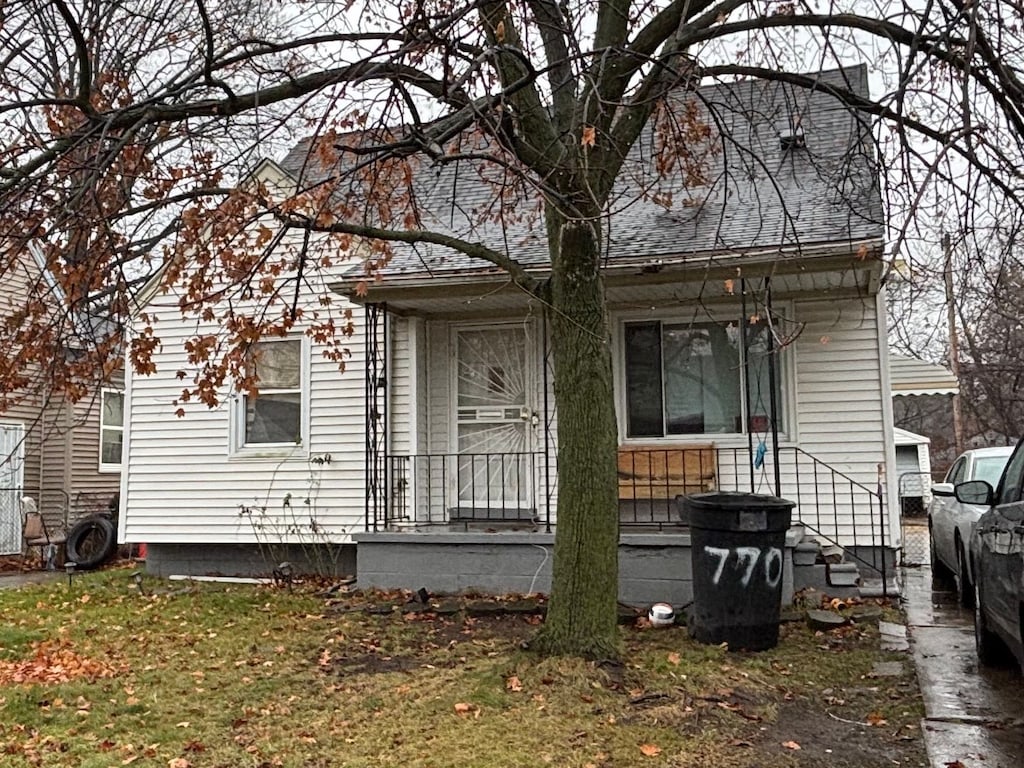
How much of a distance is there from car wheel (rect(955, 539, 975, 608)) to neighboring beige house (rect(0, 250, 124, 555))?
478 inches

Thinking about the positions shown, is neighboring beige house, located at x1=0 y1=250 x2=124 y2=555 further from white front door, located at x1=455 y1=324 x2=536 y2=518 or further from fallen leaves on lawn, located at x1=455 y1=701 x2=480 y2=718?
fallen leaves on lawn, located at x1=455 y1=701 x2=480 y2=718

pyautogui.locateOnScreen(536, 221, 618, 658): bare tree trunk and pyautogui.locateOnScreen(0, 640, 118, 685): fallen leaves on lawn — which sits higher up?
pyautogui.locateOnScreen(536, 221, 618, 658): bare tree trunk

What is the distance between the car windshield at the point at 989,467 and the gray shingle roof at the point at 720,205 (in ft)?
10.3

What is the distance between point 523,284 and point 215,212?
7.00 ft

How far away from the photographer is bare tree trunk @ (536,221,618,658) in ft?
19.6

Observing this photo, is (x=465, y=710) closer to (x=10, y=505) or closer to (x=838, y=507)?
(x=838, y=507)

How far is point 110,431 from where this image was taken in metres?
18.2

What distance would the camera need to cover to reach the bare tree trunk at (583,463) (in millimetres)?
5969

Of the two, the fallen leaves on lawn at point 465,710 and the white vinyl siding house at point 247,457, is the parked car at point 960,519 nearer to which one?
the fallen leaves on lawn at point 465,710

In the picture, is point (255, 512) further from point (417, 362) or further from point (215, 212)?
point (215, 212)

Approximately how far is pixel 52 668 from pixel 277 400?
204 inches

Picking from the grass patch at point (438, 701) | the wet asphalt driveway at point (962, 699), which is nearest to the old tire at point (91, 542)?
the grass patch at point (438, 701)

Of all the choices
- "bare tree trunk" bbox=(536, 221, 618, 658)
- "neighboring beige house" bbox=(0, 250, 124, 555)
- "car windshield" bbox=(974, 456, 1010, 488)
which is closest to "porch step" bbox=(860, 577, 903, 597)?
"car windshield" bbox=(974, 456, 1010, 488)

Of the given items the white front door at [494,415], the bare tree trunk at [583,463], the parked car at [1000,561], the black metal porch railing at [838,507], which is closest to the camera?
the parked car at [1000,561]
